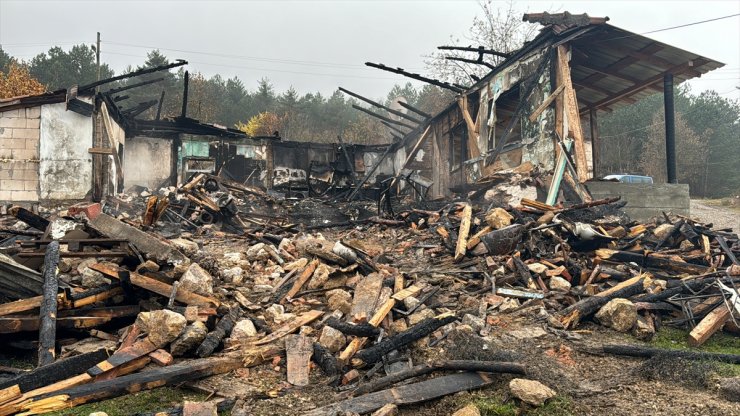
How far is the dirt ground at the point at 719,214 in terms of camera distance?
56.0 ft

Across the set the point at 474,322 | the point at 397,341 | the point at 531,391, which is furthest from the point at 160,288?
the point at 531,391

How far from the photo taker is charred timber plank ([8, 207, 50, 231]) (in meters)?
6.05

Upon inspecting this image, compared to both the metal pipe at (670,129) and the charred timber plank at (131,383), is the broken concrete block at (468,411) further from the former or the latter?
the metal pipe at (670,129)

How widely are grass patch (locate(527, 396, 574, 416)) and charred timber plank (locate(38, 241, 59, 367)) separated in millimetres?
3975

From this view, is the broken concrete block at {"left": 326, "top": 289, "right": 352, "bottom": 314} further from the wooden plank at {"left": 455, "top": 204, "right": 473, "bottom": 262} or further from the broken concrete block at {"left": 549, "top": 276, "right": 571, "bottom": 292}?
the broken concrete block at {"left": 549, "top": 276, "right": 571, "bottom": 292}

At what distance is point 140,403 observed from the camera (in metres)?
3.18

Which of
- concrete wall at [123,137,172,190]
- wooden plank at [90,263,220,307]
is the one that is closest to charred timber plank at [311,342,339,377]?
wooden plank at [90,263,220,307]

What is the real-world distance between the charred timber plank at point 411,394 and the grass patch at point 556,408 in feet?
1.45

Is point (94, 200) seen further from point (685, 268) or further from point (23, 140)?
point (685, 268)

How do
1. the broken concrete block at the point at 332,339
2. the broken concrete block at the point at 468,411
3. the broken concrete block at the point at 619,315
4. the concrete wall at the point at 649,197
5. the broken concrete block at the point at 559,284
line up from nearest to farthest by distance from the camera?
the broken concrete block at the point at 468,411, the broken concrete block at the point at 332,339, the broken concrete block at the point at 619,315, the broken concrete block at the point at 559,284, the concrete wall at the point at 649,197

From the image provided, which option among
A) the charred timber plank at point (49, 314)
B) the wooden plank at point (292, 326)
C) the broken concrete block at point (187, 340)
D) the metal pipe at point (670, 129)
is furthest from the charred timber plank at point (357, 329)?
the metal pipe at point (670, 129)

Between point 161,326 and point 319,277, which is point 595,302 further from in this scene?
point 161,326

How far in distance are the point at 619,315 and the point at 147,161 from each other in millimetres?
19817

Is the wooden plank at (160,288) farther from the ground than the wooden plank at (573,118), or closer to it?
closer to it
